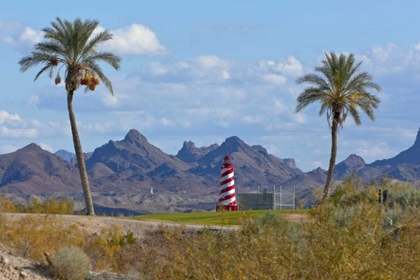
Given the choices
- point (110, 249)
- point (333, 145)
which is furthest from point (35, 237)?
point (333, 145)

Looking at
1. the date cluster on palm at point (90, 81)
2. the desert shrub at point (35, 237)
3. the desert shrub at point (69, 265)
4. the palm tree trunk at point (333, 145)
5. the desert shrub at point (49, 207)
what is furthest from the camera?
the palm tree trunk at point (333, 145)

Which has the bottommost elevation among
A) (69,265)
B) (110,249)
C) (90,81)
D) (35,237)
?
(69,265)

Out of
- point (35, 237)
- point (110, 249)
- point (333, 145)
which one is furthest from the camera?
point (333, 145)

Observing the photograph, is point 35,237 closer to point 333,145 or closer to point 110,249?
point 110,249

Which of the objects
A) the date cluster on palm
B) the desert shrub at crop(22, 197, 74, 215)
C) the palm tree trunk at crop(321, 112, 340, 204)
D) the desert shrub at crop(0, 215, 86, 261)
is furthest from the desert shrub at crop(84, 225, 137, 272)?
the palm tree trunk at crop(321, 112, 340, 204)

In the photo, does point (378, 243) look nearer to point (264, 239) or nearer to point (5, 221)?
point (264, 239)

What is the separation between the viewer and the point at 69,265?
79.4ft

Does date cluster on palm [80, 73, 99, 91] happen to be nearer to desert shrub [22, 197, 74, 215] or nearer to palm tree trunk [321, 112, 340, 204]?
desert shrub [22, 197, 74, 215]

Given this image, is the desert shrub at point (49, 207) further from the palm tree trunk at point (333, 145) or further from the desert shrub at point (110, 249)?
the palm tree trunk at point (333, 145)

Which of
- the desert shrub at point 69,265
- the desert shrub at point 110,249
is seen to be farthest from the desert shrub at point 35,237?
the desert shrub at point 69,265

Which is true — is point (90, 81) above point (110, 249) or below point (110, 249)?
above

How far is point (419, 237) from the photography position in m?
16.4

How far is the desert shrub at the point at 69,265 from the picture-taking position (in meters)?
24.1

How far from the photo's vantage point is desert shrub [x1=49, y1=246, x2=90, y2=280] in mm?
24125
